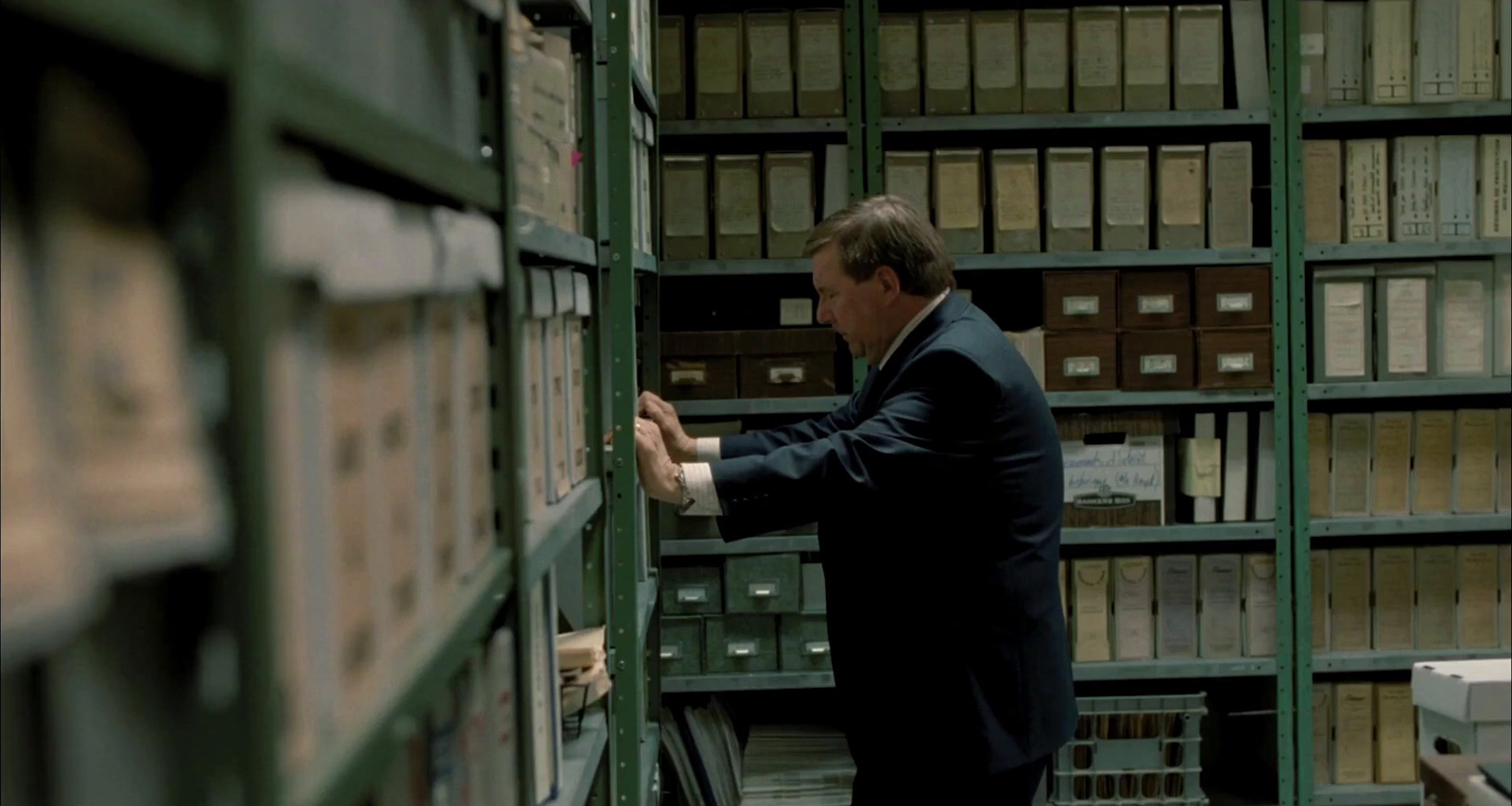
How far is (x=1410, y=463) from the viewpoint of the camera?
2977 millimetres

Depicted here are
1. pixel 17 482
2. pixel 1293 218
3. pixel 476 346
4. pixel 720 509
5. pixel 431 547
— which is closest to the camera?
pixel 17 482

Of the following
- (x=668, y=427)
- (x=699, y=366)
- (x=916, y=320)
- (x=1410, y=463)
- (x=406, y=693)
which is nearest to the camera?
(x=406, y=693)

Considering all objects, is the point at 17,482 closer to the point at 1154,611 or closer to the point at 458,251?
the point at 458,251

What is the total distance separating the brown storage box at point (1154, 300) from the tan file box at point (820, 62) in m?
0.79

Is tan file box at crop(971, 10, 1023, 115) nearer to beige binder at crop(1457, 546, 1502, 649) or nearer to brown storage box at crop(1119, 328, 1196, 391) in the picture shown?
brown storage box at crop(1119, 328, 1196, 391)

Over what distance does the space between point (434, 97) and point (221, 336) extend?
0.51 metres

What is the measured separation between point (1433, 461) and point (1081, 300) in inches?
37.4

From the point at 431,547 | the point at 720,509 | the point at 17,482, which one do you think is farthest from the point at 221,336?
the point at 720,509

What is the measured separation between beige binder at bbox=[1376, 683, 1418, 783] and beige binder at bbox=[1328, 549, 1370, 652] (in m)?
0.13

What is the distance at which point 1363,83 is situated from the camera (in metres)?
2.94

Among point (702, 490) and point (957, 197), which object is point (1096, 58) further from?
point (702, 490)

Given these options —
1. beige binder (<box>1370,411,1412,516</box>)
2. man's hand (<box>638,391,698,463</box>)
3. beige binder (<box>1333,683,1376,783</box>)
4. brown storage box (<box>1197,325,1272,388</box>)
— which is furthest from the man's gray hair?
beige binder (<box>1333,683,1376,783</box>)

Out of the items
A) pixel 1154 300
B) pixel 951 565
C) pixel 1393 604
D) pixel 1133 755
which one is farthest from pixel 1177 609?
pixel 951 565

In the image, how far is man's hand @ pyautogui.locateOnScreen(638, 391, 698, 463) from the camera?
2.16 meters
